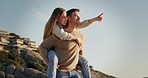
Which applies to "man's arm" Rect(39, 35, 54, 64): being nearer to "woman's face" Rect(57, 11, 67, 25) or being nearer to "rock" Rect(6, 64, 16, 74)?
"woman's face" Rect(57, 11, 67, 25)

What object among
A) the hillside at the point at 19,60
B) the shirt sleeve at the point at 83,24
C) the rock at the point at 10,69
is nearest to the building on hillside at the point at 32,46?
the hillside at the point at 19,60

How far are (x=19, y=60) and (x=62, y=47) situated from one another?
4443 cm

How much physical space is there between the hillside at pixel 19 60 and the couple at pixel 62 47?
3211 centimetres

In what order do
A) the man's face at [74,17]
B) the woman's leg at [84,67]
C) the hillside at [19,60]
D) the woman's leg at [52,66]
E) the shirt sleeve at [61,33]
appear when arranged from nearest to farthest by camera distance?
the woman's leg at [52,66] → the shirt sleeve at [61,33] → the woman's leg at [84,67] → the man's face at [74,17] → the hillside at [19,60]

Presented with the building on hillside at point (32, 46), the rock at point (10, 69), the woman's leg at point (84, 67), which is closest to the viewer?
the woman's leg at point (84, 67)

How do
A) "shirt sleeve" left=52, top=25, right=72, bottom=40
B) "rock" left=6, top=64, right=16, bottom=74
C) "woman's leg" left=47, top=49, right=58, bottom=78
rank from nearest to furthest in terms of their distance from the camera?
1. "woman's leg" left=47, top=49, right=58, bottom=78
2. "shirt sleeve" left=52, top=25, right=72, bottom=40
3. "rock" left=6, top=64, right=16, bottom=74

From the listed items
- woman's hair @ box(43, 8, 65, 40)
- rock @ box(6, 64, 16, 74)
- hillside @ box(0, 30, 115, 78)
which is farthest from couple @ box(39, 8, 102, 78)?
rock @ box(6, 64, 16, 74)

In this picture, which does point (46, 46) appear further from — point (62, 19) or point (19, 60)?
point (19, 60)

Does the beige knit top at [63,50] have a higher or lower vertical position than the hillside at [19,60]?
lower

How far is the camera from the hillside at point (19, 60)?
143ft

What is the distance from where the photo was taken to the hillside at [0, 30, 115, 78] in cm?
4372

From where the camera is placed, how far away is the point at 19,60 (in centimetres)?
4922

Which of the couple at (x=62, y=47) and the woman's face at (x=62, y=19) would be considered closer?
the couple at (x=62, y=47)

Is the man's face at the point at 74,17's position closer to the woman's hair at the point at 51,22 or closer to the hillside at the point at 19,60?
the woman's hair at the point at 51,22
